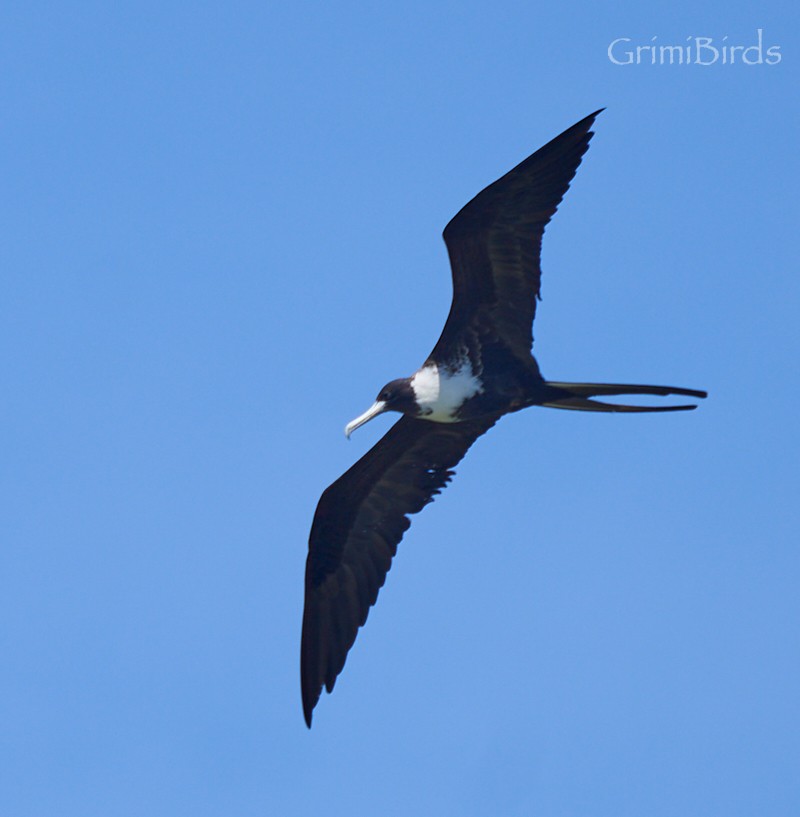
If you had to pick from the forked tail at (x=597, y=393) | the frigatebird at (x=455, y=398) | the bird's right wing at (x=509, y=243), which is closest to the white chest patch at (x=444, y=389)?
the frigatebird at (x=455, y=398)

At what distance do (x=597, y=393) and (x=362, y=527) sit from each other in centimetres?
166

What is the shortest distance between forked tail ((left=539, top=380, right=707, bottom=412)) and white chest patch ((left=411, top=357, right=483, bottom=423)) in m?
0.37

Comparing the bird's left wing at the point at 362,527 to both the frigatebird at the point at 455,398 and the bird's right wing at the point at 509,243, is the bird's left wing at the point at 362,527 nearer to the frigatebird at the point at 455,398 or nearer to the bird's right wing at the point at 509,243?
the frigatebird at the point at 455,398

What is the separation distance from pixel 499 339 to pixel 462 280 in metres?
0.34

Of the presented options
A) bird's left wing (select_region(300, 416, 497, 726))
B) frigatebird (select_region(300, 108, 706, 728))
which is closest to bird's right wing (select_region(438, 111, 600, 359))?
frigatebird (select_region(300, 108, 706, 728))

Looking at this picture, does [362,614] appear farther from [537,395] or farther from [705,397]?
[705,397]

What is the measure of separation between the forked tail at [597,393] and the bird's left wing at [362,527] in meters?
0.71

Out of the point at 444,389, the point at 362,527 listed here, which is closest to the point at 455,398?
the point at 444,389

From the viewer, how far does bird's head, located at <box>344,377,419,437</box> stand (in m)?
7.46

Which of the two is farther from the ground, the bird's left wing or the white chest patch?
the white chest patch

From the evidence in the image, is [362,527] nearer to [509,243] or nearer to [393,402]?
[393,402]

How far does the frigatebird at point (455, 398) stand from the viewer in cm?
701

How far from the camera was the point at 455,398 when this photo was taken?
24.2 feet

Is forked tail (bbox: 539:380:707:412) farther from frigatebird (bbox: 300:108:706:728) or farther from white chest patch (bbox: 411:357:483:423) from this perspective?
white chest patch (bbox: 411:357:483:423)
